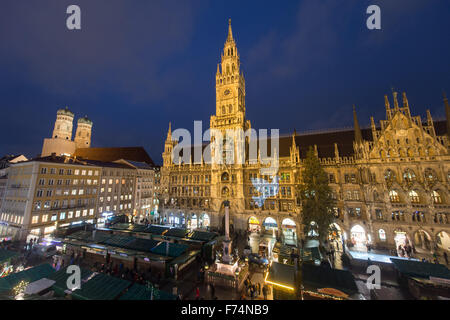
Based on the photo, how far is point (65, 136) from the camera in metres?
88.4

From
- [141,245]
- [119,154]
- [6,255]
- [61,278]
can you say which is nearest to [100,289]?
[61,278]

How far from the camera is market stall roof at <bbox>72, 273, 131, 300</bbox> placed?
12445 millimetres

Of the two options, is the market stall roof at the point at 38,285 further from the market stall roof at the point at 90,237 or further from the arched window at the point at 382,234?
the arched window at the point at 382,234

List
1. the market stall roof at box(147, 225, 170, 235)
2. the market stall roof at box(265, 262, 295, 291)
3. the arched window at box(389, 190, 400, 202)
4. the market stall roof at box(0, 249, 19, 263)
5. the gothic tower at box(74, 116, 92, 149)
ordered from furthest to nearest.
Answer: the gothic tower at box(74, 116, 92, 149) < the arched window at box(389, 190, 400, 202) < the market stall roof at box(147, 225, 170, 235) < the market stall roof at box(0, 249, 19, 263) < the market stall roof at box(265, 262, 295, 291)

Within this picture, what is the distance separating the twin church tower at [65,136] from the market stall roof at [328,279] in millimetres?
95104

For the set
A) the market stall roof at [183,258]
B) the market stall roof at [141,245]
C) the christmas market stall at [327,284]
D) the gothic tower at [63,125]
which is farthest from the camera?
the gothic tower at [63,125]

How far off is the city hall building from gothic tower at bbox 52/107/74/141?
79.7 metres

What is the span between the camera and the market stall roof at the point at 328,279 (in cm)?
1342

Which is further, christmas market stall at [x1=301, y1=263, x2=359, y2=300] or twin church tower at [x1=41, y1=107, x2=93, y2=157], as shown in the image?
twin church tower at [x1=41, y1=107, x2=93, y2=157]

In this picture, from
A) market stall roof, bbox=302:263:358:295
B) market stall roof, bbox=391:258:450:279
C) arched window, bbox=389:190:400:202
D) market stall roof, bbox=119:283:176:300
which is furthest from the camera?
arched window, bbox=389:190:400:202

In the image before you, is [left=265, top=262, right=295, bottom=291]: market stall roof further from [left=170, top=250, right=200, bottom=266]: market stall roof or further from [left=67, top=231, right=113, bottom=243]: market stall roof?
[left=67, top=231, right=113, bottom=243]: market stall roof

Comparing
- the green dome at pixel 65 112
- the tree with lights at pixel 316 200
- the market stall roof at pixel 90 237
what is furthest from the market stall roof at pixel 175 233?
the green dome at pixel 65 112

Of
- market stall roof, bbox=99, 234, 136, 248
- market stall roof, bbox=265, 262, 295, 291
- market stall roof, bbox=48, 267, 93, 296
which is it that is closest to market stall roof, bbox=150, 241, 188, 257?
market stall roof, bbox=99, 234, 136, 248
